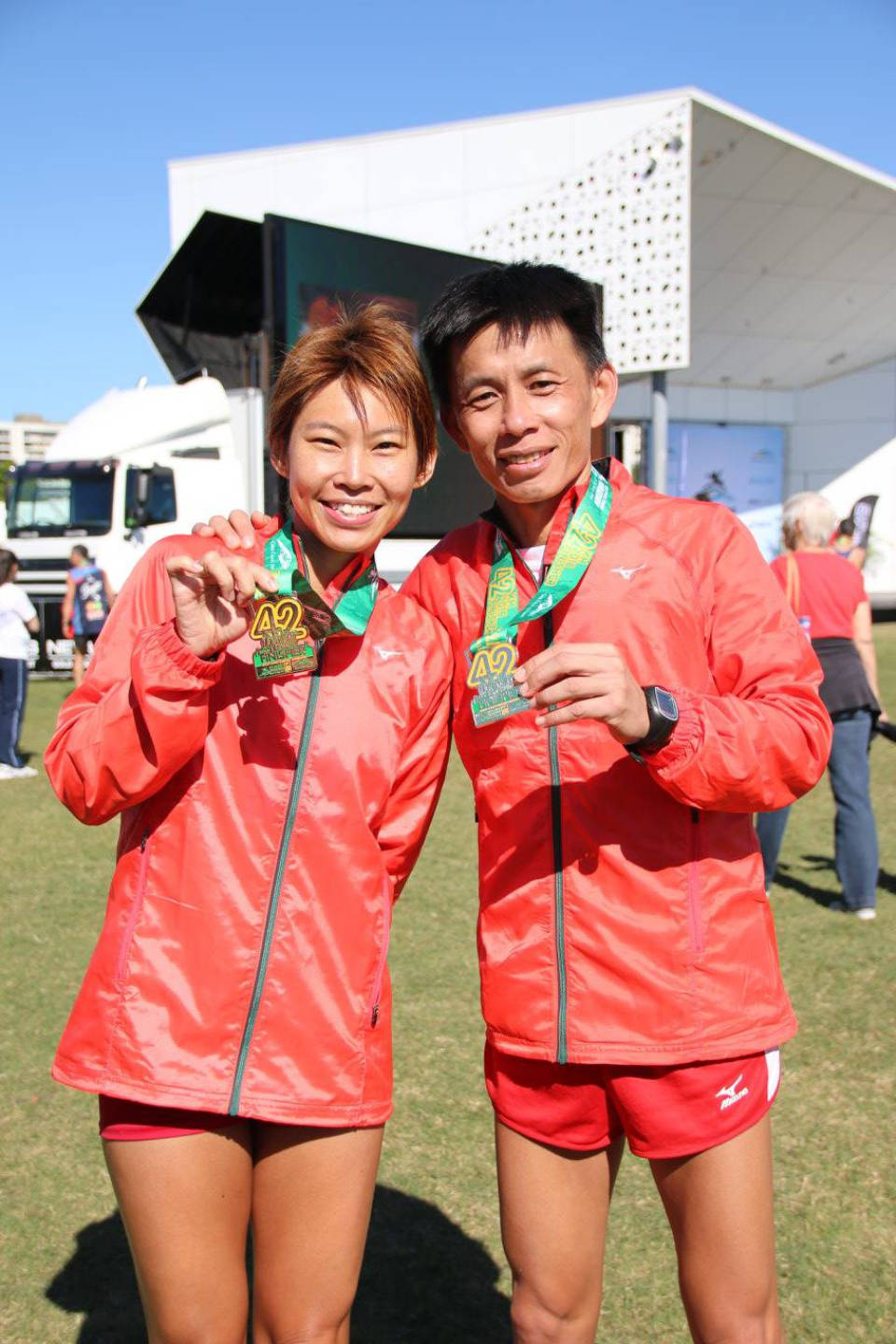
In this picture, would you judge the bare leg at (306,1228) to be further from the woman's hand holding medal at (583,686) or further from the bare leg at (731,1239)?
the woman's hand holding medal at (583,686)

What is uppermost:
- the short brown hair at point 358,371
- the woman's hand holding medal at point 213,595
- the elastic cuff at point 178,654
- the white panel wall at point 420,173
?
the white panel wall at point 420,173

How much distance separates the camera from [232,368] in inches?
792

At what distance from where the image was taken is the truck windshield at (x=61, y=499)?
16078mm

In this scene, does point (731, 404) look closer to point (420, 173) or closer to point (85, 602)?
point (420, 173)

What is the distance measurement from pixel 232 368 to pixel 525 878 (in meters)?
19.4

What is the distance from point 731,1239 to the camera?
1.83m

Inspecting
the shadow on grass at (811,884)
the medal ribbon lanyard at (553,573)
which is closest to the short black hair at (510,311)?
the medal ribbon lanyard at (553,573)

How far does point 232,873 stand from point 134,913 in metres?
0.16

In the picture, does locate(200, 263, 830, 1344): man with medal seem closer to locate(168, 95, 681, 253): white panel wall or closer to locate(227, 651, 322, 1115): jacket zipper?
locate(227, 651, 322, 1115): jacket zipper

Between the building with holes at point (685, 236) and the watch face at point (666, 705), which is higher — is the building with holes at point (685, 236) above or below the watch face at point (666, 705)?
above

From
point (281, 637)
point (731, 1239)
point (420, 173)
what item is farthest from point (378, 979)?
point (420, 173)

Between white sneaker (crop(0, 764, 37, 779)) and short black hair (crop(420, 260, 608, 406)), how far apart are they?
8584 mm

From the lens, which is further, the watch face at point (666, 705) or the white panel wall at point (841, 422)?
the white panel wall at point (841, 422)

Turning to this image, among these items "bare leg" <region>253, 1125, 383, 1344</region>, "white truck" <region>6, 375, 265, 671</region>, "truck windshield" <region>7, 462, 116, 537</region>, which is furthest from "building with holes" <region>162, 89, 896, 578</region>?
"bare leg" <region>253, 1125, 383, 1344</region>
